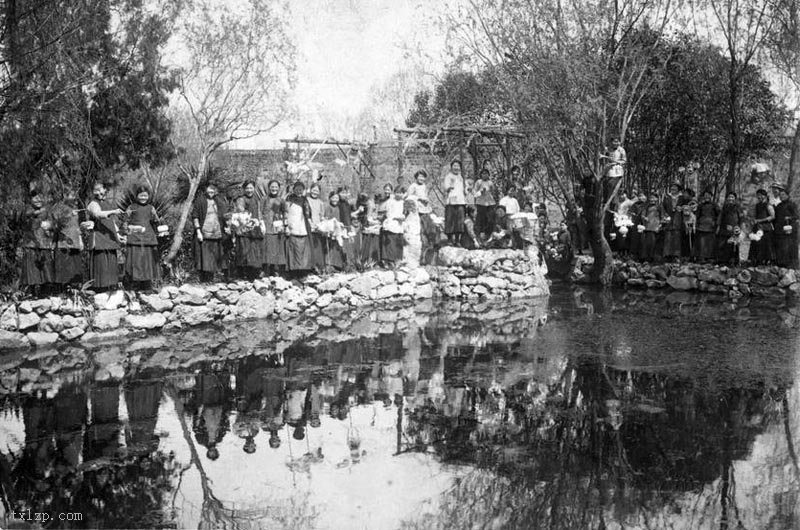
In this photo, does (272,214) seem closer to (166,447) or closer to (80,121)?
(80,121)

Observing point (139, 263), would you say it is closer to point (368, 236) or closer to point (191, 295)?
point (191, 295)

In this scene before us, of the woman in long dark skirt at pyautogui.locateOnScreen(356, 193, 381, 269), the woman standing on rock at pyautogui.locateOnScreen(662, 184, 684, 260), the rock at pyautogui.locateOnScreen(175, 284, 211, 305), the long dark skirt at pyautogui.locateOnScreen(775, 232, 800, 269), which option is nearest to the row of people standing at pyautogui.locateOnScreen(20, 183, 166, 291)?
the rock at pyautogui.locateOnScreen(175, 284, 211, 305)

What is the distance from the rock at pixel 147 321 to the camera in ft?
36.2

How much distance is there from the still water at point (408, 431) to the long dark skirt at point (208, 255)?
1.43m

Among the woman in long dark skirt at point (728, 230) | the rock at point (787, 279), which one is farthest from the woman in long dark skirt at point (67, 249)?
the rock at point (787, 279)

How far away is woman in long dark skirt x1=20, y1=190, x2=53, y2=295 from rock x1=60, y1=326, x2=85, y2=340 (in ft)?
2.65

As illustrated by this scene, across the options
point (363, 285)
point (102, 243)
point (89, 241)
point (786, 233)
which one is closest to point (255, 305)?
point (363, 285)

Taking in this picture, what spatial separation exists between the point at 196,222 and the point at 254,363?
3.77 meters

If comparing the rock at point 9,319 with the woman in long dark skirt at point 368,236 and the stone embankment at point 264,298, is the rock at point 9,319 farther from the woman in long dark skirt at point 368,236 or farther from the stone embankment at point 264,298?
the woman in long dark skirt at point 368,236

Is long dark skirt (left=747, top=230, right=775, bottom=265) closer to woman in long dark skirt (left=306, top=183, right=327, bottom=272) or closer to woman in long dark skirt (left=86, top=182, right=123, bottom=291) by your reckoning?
woman in long dark skirt (left=306, top=183, right=327, bottom=272)

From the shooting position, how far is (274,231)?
13.1 m

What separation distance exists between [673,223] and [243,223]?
367 inches

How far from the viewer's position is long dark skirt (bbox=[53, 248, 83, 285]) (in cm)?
1073

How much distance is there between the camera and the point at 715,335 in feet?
36.8
